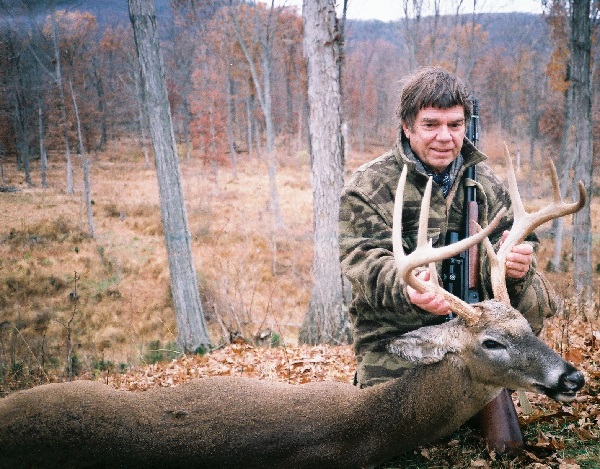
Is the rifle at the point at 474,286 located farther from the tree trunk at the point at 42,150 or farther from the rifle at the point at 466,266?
the tree trunk at the point at 42,150

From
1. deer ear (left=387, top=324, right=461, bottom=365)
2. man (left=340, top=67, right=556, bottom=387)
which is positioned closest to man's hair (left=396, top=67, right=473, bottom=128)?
man (left=340, top=67, right=556, bottom=387)

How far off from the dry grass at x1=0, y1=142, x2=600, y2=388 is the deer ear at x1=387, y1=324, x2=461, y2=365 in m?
3.63

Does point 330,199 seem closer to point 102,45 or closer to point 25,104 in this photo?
point 25,104

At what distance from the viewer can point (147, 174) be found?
24438mm

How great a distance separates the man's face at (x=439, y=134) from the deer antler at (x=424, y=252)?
79cm

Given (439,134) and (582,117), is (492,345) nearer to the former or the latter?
(439,134)

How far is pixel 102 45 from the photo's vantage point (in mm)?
18281

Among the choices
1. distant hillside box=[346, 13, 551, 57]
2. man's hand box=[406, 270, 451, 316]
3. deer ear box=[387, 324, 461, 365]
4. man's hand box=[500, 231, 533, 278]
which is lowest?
deer ear box=[387, 324, 461, 365]

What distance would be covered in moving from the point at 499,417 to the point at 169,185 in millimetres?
6317

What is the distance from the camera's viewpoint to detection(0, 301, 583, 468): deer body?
256cm

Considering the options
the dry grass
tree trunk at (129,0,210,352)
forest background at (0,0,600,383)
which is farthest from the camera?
forest background at (0,0,600,383)

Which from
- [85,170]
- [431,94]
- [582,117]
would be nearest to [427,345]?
[431,94]

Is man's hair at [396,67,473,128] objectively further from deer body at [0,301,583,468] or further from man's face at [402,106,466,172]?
deer body at [0,301,583,468]

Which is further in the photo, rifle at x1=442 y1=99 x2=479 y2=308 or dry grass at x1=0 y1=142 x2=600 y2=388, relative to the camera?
dry grass at x1=0 y1=142 x2=600 y2=388
